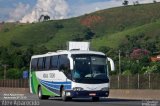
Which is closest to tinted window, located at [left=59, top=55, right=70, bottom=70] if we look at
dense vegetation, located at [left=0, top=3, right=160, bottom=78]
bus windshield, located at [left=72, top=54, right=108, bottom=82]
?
bus windshield, located at [left=72, top=54, right=108, bottom=82]

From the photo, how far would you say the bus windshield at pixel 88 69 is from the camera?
37.5 m

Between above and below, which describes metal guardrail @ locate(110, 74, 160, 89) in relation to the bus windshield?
below

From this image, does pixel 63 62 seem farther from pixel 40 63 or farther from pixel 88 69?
pixel 40 63

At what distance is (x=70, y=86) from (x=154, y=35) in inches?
5057

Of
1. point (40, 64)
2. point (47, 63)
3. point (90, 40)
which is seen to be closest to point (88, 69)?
point (47, 63)

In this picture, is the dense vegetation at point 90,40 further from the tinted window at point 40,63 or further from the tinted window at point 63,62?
the tinted window at point 63,62

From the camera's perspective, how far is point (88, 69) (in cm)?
3753

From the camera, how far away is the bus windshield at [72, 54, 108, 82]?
123 feet

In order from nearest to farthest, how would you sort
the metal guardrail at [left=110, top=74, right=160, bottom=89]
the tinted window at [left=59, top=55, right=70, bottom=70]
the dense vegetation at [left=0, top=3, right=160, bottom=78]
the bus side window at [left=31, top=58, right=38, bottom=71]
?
the tinted window at [left=59, top=55, right=70, bottom=70] → the bus side window at [left=31, top=58, right=38, bottom=71] → the metal guardrail at [left=110, top=74, right=160, bottom=89] → the dense vegetation at [left=0, top=3, right=160, bottom=78]

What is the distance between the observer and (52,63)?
41062 mm

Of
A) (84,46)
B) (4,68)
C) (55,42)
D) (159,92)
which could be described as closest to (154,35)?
(55,42)

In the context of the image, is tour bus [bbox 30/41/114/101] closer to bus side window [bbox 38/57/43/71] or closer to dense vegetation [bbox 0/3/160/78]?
bus side window [bbox 38/57/43/71]

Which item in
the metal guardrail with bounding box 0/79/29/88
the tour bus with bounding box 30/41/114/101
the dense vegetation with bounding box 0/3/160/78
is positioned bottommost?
the metal guardrail with bounding box 0/79/29/88

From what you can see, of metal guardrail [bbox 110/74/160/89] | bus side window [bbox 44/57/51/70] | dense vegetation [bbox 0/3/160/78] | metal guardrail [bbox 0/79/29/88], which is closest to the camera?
bus side window [bbox 44/57/51/70]
